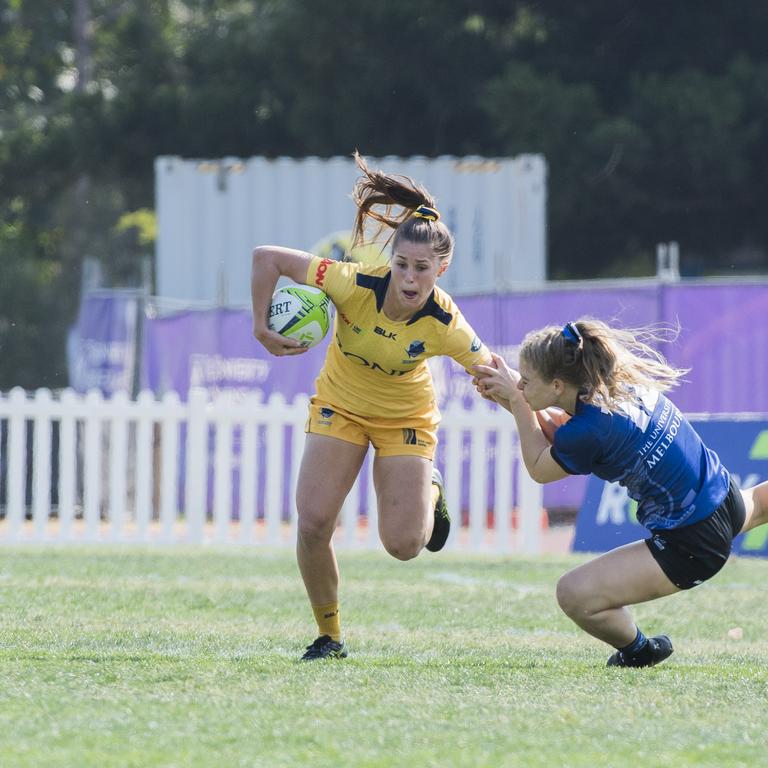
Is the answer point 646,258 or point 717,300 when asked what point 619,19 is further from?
point 717,300

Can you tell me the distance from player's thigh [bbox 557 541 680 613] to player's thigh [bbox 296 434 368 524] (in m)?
1.02

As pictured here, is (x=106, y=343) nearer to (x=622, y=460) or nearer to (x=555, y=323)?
(x=555, y=323)

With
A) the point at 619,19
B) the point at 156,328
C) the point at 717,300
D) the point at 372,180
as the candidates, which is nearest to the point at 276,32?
the point at 619,19

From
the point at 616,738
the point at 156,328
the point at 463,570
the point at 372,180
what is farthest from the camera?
the point at 156,328

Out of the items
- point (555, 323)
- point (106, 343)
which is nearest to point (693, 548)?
point (555, 323)

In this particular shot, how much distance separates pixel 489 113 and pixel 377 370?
18.3m

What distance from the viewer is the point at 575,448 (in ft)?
18.9

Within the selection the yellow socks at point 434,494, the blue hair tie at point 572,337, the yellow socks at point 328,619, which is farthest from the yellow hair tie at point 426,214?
the yellow socks at point 328,619

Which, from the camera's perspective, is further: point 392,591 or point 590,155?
point 590,155

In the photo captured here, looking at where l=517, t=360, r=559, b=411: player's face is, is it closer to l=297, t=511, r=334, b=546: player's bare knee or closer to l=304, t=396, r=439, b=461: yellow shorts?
l=304, t=396, r=439, b=461: yellow shorts

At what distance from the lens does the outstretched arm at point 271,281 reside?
6199 mm

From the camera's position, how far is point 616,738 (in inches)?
181

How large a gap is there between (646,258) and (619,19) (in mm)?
4286

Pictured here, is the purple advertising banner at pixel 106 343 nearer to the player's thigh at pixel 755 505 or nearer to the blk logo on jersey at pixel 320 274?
the blk logo on jersey at pixel 320 274
